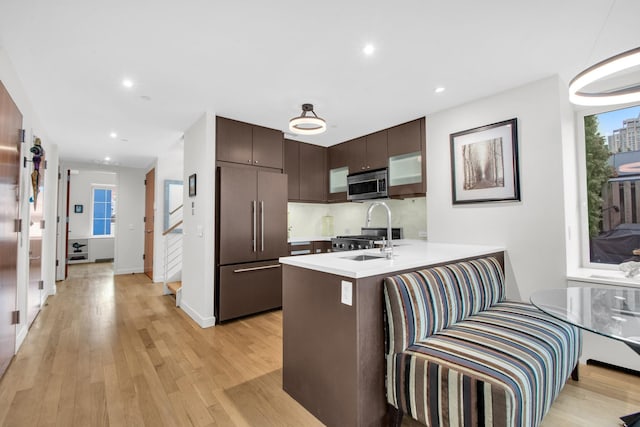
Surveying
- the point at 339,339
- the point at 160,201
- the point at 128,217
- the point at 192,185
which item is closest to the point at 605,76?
the point at 339,339

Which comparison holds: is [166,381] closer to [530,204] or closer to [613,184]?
[530,204]

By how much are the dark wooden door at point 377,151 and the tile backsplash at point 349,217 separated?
63 centimetres

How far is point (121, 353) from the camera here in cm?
272

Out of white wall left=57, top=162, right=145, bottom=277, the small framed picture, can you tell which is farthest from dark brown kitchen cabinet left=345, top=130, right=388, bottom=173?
white wall left=57, top=162, right=145, bottom=277

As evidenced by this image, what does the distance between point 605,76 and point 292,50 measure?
197 centimetres

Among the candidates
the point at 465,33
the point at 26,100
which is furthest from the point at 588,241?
the point at 26,100

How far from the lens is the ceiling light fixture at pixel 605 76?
4.52 ft

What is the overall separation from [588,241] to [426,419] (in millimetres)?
2594

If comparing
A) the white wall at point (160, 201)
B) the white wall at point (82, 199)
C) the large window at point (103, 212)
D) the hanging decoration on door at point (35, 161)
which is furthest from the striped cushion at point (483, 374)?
the large window at point (103, 212)

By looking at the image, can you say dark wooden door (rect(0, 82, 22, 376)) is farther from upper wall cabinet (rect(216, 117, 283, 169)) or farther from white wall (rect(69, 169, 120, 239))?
white wall (rect(69, 169, 120, 239))

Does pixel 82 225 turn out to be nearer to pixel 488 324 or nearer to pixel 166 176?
pixel 166 176

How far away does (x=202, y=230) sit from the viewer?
3.50 meters

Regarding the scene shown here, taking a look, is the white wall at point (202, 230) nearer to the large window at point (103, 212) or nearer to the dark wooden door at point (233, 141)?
the dark wooden door at point (233, 141)

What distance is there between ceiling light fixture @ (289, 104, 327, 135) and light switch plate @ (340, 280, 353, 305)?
1850 mm
